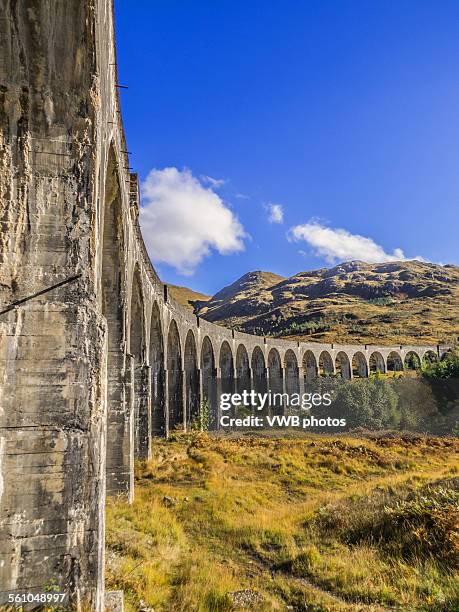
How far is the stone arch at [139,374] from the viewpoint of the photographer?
12.8 meters

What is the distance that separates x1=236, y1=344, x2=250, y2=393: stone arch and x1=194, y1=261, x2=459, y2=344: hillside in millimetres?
29641

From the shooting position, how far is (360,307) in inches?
3324

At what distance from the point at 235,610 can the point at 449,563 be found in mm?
3110

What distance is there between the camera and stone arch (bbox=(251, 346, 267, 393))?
112ft

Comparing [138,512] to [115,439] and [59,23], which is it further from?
[59,23]

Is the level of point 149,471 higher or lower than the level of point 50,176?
lower

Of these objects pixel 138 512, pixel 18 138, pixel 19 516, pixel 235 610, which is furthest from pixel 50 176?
pixel 138 512

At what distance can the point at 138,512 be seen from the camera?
8414 millimetres

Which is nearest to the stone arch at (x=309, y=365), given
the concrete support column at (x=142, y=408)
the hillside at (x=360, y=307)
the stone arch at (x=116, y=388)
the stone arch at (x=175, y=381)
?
the hillside at (x=360, y=307)

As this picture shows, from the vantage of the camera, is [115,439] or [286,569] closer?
[286,569]

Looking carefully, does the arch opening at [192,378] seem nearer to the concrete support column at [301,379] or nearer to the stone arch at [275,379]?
the stone arch at [275,379]

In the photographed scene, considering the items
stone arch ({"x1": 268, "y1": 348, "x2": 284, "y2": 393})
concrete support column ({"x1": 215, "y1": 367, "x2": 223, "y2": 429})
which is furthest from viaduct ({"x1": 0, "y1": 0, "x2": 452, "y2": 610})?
stone arch ({"x1": 268, "y1": 348, "x2": 284, "y2": 393})

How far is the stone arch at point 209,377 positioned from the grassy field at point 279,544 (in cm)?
1304

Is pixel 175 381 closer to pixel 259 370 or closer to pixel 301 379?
pixel 259 370
